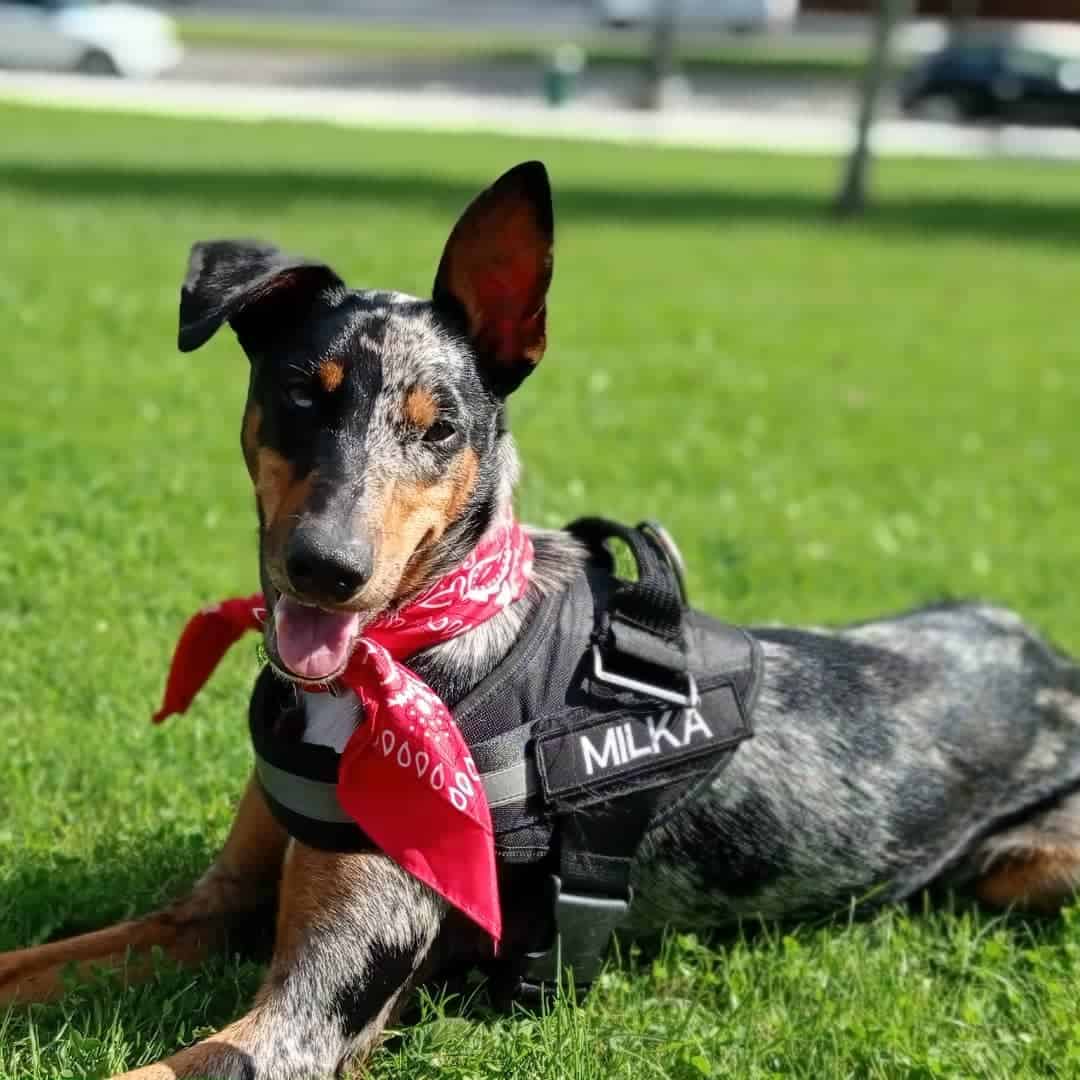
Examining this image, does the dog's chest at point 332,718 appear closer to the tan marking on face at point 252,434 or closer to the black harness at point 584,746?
the black harness at point 584,746

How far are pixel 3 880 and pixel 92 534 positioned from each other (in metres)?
2.64

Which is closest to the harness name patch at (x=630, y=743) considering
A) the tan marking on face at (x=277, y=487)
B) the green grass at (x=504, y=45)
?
the tan marking on face at (x=277, y=487)

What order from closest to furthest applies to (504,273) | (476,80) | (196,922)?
1. (504,273)
2. (196,922)
3. (476,80)

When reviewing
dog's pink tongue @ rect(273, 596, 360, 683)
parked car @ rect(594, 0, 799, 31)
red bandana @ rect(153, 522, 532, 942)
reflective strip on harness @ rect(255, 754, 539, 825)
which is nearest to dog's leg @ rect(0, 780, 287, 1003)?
reflective strip on harness @ rect(255, 754, 539, 825)

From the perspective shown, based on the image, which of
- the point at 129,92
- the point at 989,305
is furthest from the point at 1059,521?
the point at 129,92

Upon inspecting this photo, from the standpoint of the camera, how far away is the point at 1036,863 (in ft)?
14.7

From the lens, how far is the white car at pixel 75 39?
3709 centimetres

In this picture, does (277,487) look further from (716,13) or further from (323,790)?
(716,13)

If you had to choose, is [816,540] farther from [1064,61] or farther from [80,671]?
[1064,61]

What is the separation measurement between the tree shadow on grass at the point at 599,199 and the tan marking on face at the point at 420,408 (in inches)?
548

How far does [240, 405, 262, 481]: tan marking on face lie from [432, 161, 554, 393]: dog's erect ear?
53cm

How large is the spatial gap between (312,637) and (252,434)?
0.53 metres

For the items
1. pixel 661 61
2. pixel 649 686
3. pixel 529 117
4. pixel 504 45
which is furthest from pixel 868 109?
pixel 504 45

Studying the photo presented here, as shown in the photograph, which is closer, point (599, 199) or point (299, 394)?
point (299, 394)
